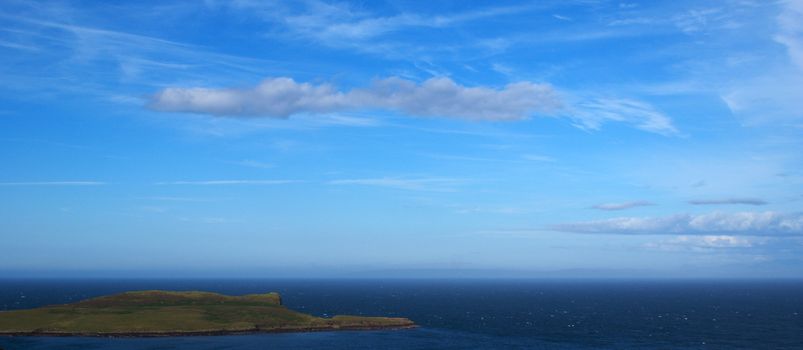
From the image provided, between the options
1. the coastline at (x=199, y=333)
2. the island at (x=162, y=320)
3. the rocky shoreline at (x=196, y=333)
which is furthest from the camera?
the island at (x=162, y=320)

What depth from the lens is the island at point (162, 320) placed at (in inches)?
5448

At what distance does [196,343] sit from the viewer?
125688 mm

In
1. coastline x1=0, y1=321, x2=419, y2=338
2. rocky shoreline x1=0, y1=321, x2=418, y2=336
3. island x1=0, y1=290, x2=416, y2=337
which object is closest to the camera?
rocky shoreline x1=0, y1=321, x2=418, y2=336

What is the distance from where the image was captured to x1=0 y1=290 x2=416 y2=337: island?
138 metres

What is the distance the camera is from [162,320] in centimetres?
14762

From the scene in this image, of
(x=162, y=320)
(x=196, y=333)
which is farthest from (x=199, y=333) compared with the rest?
(x=162, y=320)

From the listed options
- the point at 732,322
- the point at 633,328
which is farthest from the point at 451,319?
the point at 732,322

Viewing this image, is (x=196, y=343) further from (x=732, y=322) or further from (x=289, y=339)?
(x=732, y=322)

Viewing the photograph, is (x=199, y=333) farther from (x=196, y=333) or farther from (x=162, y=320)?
(x=162, y=320)

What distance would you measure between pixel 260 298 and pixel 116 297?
126ft

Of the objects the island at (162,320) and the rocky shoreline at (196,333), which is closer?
the rocky shoreline at (196,333)

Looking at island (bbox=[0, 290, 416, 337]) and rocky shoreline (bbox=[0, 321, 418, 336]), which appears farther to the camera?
island (bbox=[0, 290, 416, 337])

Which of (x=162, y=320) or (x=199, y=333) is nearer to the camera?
(x=199, y=333)

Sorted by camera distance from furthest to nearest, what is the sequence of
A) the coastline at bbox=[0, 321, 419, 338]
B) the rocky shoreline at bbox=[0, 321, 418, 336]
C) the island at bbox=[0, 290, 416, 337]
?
the island at bbox=[0, 290, 416, 337] → the coastline at bbox=[0, 321, 419, 338] → the rocky shoreline at bbox=[0, 321, 418, 336]
